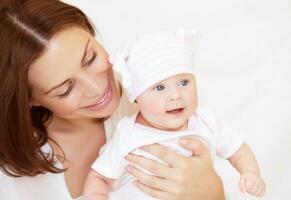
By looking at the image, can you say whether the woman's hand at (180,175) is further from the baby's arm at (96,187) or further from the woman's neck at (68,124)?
the woman's neck at (68,124)

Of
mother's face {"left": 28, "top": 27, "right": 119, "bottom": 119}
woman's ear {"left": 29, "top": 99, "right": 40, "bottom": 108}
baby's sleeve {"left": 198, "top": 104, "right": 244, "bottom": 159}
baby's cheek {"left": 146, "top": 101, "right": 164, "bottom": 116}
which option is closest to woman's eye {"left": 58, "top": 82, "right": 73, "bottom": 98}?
mother's face {"left": 28, "top": 27, "right": 119, "bottom": 119}

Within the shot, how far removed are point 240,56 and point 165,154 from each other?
0.70 metres

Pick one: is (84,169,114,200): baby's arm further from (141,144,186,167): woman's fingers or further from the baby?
(141,144,186,167): woman's fingers

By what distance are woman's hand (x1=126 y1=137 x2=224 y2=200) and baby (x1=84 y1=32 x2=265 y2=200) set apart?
22mm

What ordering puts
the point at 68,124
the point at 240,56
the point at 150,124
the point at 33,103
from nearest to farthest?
1. the point at 150,124
2. the point at 33,103
3. the point at 68,124
4. the point at 240,56

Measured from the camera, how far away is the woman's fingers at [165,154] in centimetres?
128

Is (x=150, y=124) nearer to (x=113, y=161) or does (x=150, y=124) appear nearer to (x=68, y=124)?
(x=113, y=161)

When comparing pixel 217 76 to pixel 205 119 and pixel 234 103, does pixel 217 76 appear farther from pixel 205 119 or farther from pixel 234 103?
pixel 205 119

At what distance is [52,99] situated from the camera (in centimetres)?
135

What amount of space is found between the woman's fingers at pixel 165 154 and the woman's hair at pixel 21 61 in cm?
34

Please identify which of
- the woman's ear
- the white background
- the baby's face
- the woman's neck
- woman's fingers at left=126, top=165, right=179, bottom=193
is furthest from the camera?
the white background

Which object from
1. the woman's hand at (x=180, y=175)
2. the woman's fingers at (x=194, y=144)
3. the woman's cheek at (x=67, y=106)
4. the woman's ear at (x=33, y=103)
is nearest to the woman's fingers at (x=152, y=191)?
the woman's hand at (x=180, y=175)

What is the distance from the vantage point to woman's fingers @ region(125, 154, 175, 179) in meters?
1.28

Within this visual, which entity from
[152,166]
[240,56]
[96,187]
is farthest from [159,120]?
[240,56]
